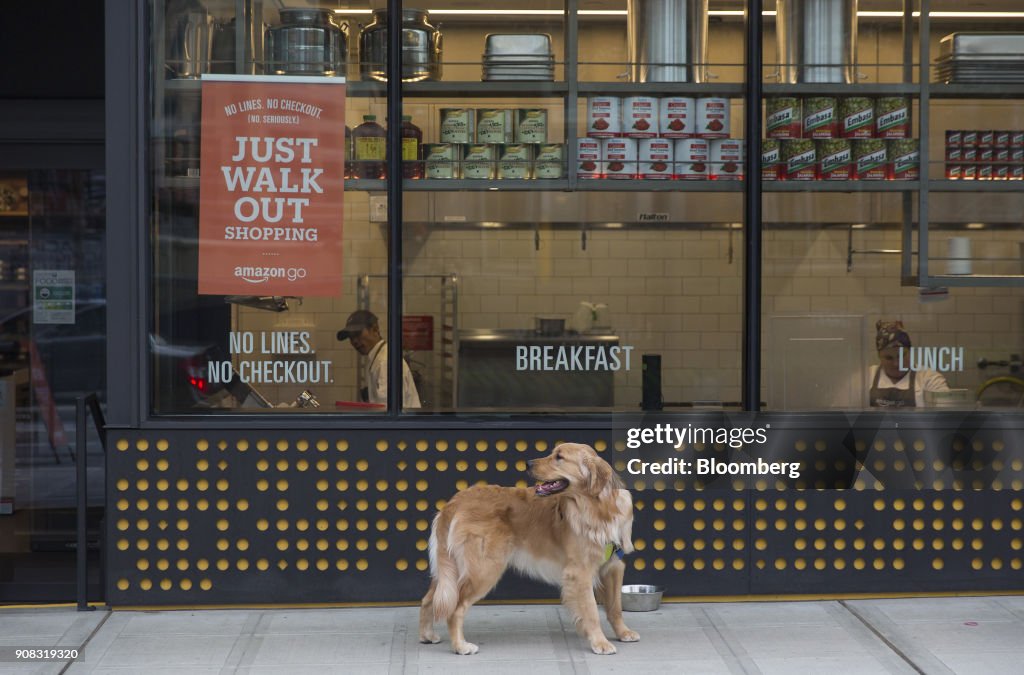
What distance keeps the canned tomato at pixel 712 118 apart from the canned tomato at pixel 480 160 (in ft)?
3.88

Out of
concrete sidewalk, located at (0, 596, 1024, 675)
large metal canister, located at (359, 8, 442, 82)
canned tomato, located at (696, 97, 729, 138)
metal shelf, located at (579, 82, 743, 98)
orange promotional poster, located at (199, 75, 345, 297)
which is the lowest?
concrete sidewalk, located at (0, 596, 1024, 675)

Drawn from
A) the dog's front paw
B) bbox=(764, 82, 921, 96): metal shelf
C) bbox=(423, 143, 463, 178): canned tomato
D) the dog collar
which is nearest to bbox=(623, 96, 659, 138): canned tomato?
bbox=(764, 82, 921, 96): metal shelf

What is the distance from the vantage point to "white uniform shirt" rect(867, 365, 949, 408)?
7.13 meters

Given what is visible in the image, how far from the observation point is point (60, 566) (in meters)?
7.75

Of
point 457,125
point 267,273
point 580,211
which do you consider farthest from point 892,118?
point 267,273

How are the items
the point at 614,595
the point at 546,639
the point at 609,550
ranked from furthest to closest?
1. the point at 546,639
2. the point at 614,595
3. the point at 609,550

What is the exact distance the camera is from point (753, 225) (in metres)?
7.08

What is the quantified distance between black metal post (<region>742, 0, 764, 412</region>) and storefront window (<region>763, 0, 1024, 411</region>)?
0.07 meters

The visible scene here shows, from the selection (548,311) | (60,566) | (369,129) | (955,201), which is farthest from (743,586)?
(60,566)

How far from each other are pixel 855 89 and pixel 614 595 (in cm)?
328

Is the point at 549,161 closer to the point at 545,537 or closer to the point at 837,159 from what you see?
the point at 837,159

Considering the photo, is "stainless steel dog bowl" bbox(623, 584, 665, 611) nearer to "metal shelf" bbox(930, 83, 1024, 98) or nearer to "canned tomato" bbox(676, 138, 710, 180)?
"canned tomato" bbox(676, 138, 710, 180)

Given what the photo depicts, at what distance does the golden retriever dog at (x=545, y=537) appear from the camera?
5.75m

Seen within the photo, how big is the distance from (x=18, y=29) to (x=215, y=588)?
3922mm
